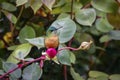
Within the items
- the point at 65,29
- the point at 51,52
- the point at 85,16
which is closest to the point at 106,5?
the point at 85,16

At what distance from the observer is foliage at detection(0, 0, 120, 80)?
73 centimetres

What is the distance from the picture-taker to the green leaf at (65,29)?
75 centimetres

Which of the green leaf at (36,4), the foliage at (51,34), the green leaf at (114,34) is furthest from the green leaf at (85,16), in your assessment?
the green leaf at (114,34)

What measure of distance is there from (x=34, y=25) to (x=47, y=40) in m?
0.33

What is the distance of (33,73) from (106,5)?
12.2 inches

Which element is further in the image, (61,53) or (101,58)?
(101,58)

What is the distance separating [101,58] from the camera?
1438 millimetres

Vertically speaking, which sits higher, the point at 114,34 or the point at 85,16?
the point at 85,16

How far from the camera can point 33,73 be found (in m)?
0.72

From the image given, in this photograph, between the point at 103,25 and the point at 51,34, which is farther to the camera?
the point at 103,25

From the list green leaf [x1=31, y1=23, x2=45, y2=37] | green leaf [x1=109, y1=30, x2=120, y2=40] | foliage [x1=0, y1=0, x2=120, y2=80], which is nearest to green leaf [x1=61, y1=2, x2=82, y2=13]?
foliage [x1=0, y1=0, x2=120, y2=80]

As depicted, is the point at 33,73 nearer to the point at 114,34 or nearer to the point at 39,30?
the point at 39,30

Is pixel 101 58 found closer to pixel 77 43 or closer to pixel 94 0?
pixel 77 43

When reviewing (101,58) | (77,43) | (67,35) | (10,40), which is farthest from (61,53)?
(101,58)
